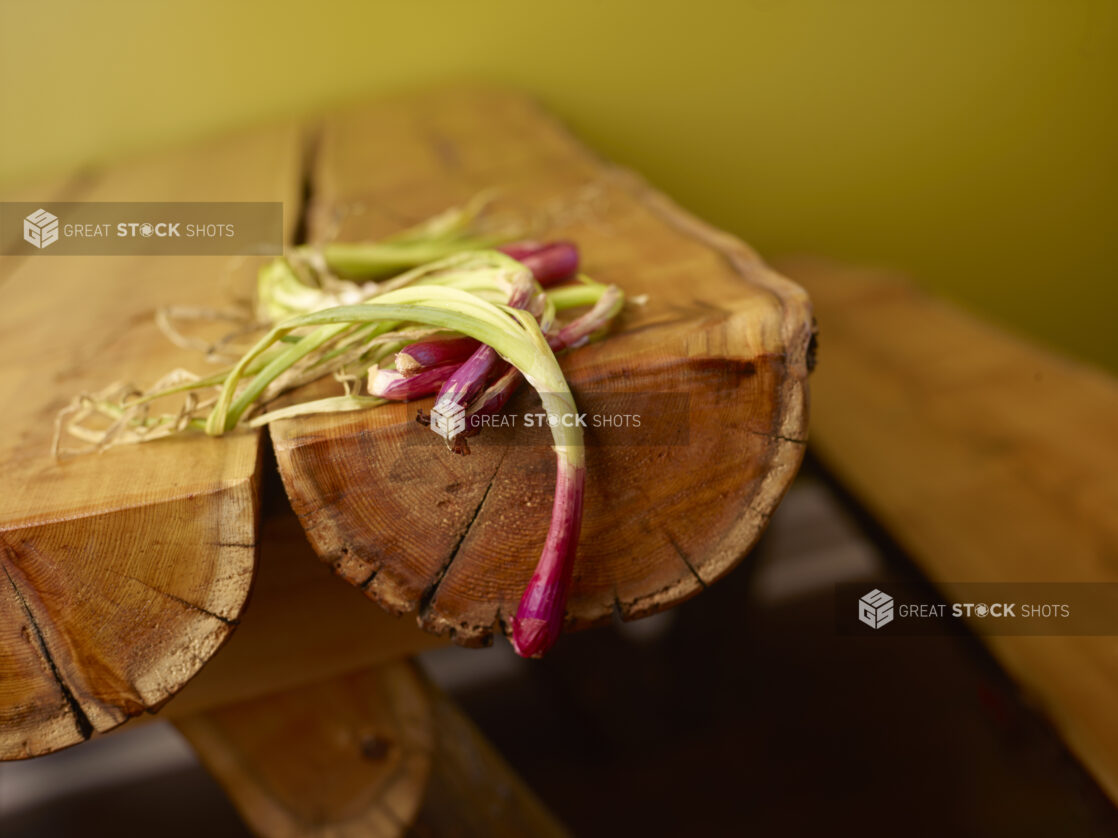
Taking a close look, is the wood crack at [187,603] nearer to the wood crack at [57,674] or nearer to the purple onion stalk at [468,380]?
the wood crack at [57,674]

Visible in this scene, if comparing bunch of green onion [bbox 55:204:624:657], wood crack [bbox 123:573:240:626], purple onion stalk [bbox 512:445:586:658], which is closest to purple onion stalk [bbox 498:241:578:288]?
bunch of green onion [bbox 55:204:624:657]

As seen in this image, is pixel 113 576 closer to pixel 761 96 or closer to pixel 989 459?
pixel 989 459

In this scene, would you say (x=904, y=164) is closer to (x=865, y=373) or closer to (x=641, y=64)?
(x=641, y=64)

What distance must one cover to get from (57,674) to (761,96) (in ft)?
6.08

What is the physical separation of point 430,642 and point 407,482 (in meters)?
0.34

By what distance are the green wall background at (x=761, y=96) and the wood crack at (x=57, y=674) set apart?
4.96 feet

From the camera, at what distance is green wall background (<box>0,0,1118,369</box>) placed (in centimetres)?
179

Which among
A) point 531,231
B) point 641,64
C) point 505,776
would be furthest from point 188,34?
point 505,776

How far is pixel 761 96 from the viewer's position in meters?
1.98

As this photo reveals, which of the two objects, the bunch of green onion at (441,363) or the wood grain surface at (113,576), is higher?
the bunch of green onion at (441,363)

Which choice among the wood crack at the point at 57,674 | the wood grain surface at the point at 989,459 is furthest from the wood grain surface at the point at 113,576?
the wood grain surface at the point at 989,459

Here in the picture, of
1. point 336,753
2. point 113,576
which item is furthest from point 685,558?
point 336,753

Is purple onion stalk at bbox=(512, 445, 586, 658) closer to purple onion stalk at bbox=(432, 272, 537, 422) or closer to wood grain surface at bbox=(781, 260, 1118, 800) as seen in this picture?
purple onion stalk at bbox=(432, 272, 537, 422)

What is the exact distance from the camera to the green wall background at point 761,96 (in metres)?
1.79
